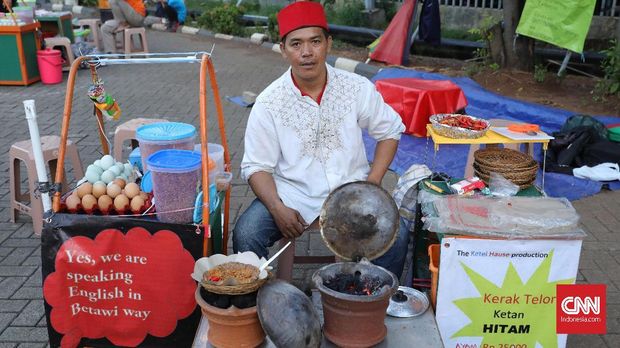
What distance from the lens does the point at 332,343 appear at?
7.36 ft

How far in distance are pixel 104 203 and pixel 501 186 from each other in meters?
2.02

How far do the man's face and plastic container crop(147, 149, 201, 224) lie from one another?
0.67 metres

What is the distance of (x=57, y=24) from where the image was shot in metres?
9.81

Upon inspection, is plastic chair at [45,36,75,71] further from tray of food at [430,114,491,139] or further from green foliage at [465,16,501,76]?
tray of food at [430,114,491,139]

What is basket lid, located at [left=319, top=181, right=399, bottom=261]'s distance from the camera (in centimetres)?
256

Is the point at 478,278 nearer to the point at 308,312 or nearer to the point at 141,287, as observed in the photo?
the point at 308,312

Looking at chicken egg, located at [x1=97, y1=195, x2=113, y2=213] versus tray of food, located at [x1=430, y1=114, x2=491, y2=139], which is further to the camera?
tray of food, located at [x1=430, y1=114, x2=491, y2=139]

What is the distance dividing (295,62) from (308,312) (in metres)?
1.28

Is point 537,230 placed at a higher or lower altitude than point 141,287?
higher

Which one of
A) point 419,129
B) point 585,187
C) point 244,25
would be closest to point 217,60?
point 244,25

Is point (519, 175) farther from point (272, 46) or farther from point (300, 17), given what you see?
point (272, 46)

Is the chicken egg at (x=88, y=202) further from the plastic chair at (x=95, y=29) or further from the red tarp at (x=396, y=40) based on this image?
the plastic chair at (x=95, y=29)

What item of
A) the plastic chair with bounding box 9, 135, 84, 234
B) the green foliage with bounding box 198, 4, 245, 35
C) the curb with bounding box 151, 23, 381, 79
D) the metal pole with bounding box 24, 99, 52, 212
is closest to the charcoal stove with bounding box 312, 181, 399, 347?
the metal pole with bounding box 24, 99, 52, 212

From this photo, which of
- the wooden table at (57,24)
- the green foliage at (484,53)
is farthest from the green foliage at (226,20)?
the green foliage at (484,53)
